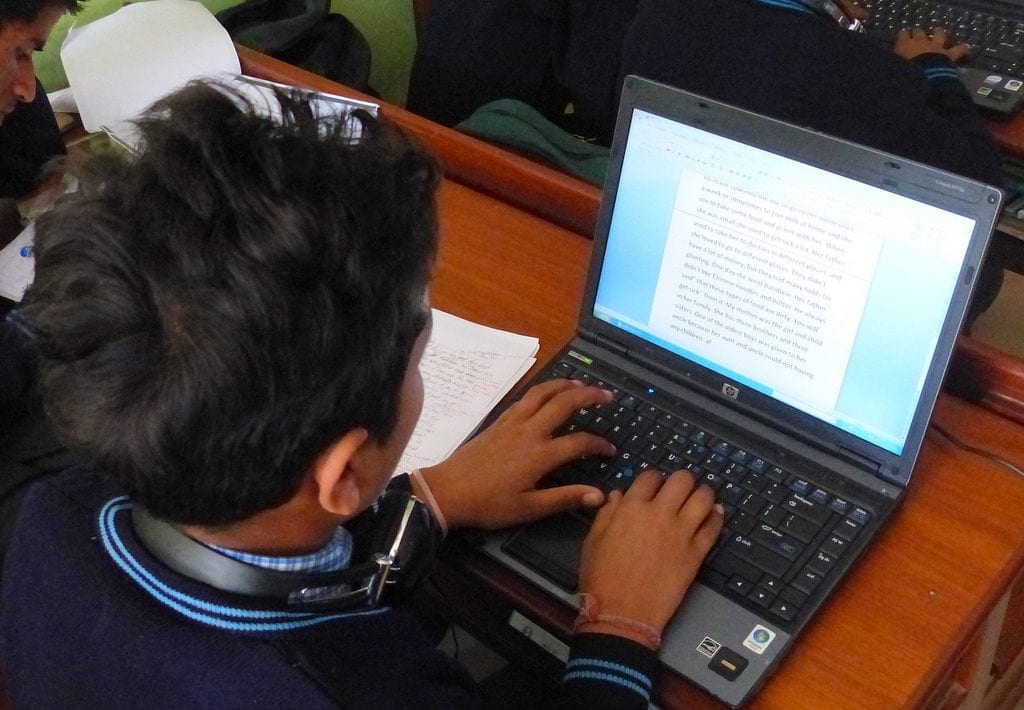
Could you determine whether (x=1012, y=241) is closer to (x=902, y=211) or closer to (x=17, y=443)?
(x=902, y=211)

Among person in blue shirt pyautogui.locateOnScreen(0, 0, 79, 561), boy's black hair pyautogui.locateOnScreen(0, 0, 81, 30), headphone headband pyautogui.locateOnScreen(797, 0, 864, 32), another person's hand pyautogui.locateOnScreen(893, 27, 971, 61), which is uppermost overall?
headphone headband pyautogui.locateOnScreen(797, 0, 864, 32)

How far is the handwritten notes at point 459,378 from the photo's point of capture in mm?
895

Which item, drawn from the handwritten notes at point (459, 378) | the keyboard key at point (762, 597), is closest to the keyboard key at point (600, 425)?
the handwritten notes at point (459, 378)

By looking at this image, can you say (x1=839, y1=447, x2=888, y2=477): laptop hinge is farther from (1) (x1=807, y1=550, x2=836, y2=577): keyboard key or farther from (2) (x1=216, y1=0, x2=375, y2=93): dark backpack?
(2) (x1=216, y1=0, x2=375, y2=93): dark backpack

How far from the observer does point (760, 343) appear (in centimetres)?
84

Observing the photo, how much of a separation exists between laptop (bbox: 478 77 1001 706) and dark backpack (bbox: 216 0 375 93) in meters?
0.85

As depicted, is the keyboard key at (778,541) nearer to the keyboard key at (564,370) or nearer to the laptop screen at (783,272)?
the laptop screen at (783,272)

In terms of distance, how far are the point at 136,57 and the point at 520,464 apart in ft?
2.86

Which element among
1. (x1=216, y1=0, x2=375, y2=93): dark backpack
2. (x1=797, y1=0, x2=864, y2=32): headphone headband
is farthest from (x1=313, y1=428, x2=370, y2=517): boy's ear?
(x1=216, y1=0, x2=375, y2=93): dark backpack

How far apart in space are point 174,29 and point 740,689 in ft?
3.79

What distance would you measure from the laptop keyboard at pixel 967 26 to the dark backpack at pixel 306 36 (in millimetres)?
835

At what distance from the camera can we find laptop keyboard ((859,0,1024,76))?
146 centimetres

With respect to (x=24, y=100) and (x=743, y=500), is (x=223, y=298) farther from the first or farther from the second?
(x=24, y=100)

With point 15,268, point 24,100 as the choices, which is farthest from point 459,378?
point 24,100
